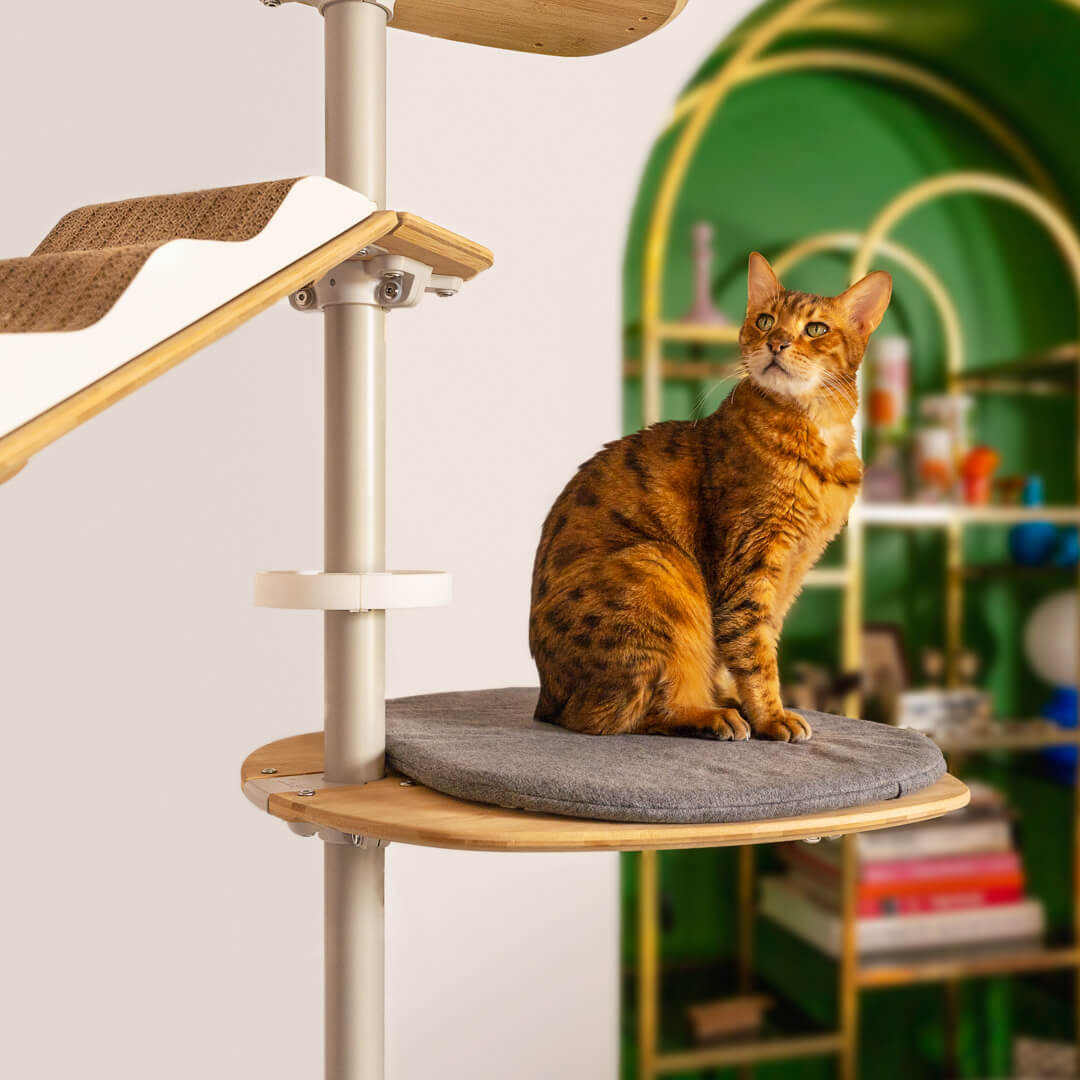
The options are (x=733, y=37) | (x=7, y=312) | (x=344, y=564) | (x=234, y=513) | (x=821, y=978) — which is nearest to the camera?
(x=7, y=312)

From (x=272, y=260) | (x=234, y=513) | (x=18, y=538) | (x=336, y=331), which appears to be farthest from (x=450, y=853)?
(x=272, y=260)

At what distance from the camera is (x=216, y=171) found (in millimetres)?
1660

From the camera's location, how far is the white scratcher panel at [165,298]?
63 cm

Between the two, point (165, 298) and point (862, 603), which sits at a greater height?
point (165, 298)

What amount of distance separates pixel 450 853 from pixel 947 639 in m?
1.41

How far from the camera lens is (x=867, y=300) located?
3.34 feet

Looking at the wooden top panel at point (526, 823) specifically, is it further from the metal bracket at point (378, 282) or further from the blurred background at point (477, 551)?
the blurred background at point (477, 551)

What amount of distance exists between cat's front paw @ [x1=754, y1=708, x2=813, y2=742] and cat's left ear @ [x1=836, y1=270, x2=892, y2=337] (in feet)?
1.19

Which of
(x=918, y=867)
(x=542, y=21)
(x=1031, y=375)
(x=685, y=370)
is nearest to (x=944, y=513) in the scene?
(x=1031, y=375)

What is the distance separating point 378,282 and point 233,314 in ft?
0.89

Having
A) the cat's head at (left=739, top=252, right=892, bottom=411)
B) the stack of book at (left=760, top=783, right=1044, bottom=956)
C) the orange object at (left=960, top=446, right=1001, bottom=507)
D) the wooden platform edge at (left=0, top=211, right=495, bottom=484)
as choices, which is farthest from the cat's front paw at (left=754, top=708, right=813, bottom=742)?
the orange object at (left=960, top=446, right=1001, bottom=507)

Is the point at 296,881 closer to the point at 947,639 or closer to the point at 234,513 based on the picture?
the point at 234,513

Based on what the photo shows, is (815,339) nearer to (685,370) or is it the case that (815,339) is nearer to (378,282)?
(378,282)

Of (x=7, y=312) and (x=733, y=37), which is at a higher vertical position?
(x=733, y=37)
